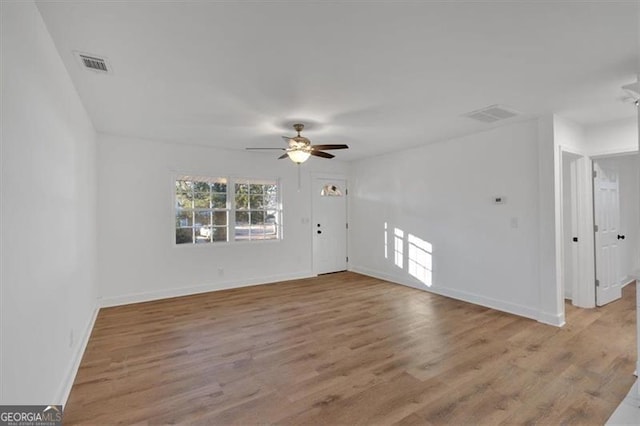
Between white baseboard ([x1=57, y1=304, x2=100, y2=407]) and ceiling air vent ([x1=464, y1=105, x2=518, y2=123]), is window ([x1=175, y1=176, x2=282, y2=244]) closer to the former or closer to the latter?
white baseboard ([x1=57, y1=304, x2=100, y2=407])

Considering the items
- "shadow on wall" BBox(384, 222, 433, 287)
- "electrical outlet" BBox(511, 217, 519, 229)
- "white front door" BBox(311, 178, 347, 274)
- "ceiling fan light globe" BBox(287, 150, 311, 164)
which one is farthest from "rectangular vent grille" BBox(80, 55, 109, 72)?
"shadow on wall" BBox(384, 222, 433, 287)

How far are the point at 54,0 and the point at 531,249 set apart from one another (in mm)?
4965

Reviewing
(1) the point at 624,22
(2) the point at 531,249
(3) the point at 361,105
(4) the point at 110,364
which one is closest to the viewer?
(1) the point at 624,22

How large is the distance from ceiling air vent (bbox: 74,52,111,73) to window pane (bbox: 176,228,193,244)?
3023mm

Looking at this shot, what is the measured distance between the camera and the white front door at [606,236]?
4204 millimetres

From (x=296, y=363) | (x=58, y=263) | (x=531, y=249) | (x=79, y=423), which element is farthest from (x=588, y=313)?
(x=58, y=263)

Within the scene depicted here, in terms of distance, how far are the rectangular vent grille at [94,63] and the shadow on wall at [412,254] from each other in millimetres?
4842

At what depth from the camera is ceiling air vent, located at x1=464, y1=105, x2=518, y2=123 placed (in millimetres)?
3441

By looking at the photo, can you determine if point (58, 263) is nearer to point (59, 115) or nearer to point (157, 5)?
point (59, 115)

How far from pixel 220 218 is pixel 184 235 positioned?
66 centimetres

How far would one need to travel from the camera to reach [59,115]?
2.29 metres

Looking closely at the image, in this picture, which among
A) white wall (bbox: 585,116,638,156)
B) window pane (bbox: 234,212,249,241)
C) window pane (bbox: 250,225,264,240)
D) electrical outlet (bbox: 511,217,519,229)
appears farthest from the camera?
window pane (bbox: 250,225,264,240)

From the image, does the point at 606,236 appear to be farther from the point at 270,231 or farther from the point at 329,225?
the point at 270,231

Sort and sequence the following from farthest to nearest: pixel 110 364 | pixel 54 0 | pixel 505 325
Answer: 1. pixel 505 325
2. pixel 110 364
3. pixel 54 0
